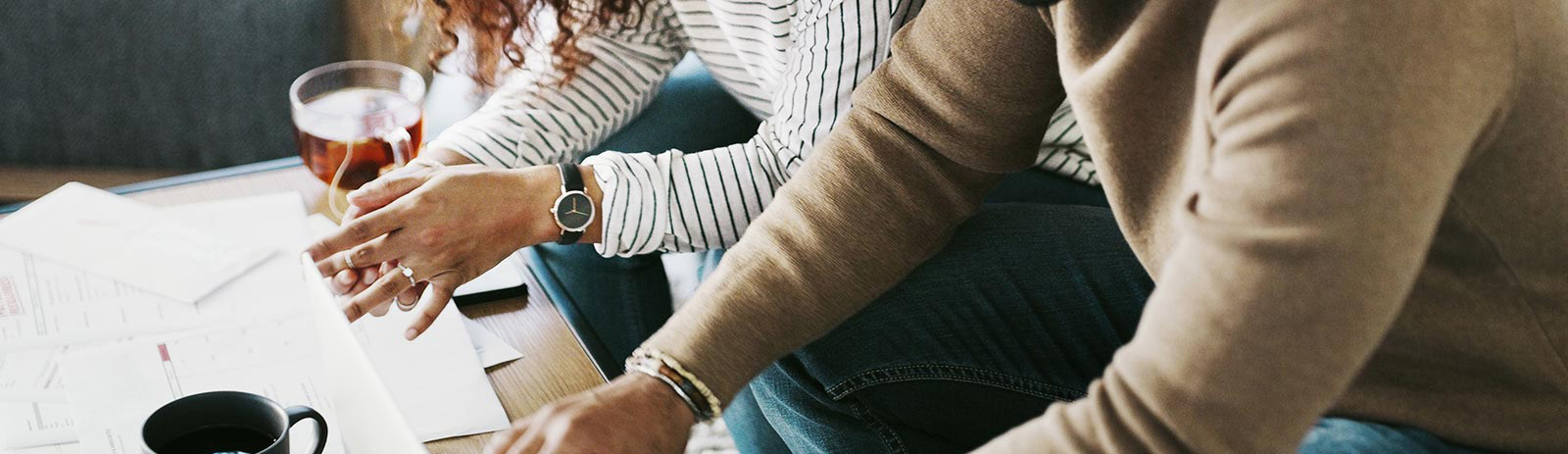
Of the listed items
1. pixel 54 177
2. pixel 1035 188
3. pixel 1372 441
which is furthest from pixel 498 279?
pixel 54 177

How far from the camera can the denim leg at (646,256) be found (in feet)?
4.04

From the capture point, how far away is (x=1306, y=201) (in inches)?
21.2

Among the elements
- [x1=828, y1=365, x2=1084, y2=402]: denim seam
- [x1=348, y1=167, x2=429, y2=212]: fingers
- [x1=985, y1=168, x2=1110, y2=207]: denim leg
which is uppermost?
[x1=348, y1=167, x2=429, y2=212]: fingers

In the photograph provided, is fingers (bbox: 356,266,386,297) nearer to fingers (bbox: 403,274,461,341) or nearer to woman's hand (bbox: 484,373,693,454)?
fingers (bbox: 403,274,461,341)

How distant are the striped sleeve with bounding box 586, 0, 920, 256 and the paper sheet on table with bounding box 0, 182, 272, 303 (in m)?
0.30

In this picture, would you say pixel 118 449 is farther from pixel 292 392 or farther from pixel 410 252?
pixel 410 252

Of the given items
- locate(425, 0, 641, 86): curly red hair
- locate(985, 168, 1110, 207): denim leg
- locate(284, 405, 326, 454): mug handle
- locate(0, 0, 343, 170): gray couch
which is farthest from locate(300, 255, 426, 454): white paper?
locate(0, 0, 343, 170): gray couch

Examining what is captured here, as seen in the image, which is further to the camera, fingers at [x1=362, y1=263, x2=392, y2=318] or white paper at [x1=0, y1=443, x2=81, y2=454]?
fingers at [x1=362, y1=263, x2=392, y2=318]

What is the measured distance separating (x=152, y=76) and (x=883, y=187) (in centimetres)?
120

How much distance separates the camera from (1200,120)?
2.05 ft

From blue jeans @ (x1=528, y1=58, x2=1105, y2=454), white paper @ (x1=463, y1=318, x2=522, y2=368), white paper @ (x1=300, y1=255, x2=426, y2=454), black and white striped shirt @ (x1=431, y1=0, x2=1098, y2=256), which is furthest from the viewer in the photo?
blue jeans @ (x1=528, y1=58, x2=1105, y2=454)

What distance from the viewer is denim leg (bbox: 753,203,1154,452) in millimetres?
975

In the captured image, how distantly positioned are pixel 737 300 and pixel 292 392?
A: 316 millimetres

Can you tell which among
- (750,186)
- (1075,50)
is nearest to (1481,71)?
(1075,50)
